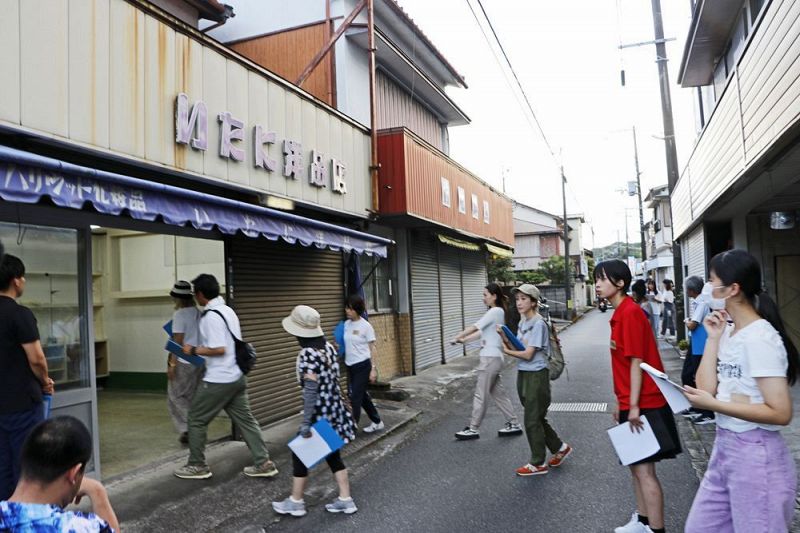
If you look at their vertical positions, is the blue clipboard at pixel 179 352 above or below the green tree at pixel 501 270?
below

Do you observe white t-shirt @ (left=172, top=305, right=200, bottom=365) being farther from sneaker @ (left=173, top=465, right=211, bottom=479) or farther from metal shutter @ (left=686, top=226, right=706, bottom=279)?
metal shutter @ (left=686, top=226, right=706, bottom=279)

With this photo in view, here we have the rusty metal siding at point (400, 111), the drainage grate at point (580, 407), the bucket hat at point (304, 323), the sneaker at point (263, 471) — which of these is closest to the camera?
the bucket hat at point (304, 323)

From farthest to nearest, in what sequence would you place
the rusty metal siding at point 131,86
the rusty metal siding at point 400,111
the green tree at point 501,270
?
the green tree at point 501,270, the rusty metal siding at point 400,111, the rusty metal siding at point 131,86

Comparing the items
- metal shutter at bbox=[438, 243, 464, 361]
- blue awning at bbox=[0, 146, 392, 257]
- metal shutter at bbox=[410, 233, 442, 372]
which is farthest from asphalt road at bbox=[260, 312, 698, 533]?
metal shutter at bbox=[438, 243, 464, 361]

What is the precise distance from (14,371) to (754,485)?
163 inches

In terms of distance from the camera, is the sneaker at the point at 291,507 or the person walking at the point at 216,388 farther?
the person walking at the point at 216,388

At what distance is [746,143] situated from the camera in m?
6.93

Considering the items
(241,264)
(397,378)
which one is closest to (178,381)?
(241,264)

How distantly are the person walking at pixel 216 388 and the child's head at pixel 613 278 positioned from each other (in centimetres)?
331

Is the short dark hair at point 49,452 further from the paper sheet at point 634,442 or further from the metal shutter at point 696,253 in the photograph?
the metal shutter at point 696,253

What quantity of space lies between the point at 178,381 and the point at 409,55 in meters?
9.20

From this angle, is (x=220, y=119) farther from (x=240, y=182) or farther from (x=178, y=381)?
(x=178, y=381)

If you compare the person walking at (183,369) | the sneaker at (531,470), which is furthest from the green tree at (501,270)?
the sneaker at (531,470)

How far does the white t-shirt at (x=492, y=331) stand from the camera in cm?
681
